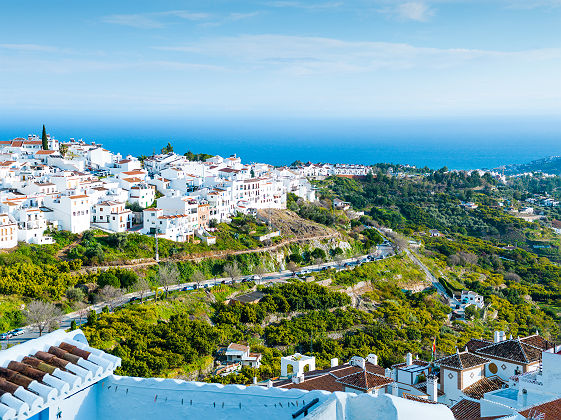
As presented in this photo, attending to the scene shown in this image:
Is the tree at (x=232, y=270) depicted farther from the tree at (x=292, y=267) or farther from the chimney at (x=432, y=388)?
the chimney at (x=432, y=388)

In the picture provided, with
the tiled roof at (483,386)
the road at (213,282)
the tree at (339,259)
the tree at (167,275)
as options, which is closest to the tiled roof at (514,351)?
the tiled roof at (483,386)

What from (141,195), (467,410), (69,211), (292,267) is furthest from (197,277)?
(467,410)

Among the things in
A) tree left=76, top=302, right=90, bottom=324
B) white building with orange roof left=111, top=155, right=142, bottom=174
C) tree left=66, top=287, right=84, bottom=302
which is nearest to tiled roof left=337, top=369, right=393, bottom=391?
tree left=76, top=302, right=90, bottom=324

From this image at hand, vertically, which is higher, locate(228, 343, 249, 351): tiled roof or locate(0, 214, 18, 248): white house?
locate(0, 214, 18, 248): white house

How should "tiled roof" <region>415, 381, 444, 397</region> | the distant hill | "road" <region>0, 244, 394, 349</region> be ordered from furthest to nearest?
the distant hill → "road" <region>0, 244, 394, 349</region> → "tiled roof" <region>415, 381, 444, 397</region>

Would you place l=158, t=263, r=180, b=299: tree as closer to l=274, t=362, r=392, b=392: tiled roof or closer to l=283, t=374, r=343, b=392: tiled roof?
l=274, t=362, r=392, b=392: tiled roof

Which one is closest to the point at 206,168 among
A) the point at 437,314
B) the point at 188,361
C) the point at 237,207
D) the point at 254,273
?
the point at 237,207

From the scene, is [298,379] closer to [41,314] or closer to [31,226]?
[41,314]
